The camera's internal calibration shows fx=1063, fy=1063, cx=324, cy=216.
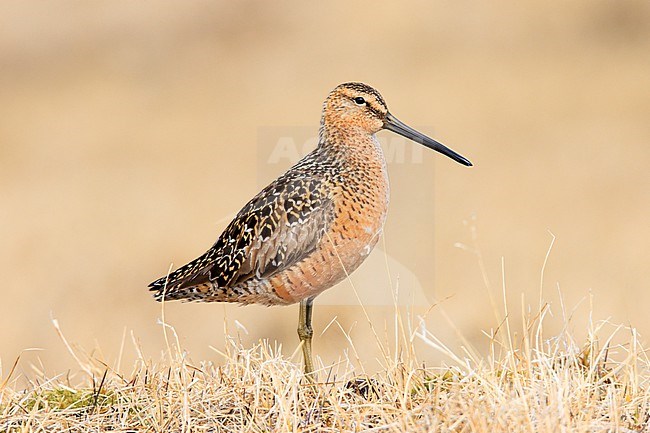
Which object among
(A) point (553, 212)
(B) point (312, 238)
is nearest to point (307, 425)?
(B) point (312, 238)

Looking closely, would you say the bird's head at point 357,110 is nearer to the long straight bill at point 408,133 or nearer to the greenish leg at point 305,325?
the long straight bill at point 408,133

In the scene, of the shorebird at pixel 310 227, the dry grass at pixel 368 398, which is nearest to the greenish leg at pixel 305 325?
the shorebird at pixel 310 227

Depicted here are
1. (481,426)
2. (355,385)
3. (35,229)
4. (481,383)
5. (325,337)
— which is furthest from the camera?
(35,229)

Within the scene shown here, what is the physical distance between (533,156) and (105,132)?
5.92 meters

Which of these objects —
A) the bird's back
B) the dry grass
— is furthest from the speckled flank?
the dry grass

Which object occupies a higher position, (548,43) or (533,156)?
(548,43)

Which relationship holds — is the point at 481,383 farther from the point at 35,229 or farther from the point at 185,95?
the point at 185,95

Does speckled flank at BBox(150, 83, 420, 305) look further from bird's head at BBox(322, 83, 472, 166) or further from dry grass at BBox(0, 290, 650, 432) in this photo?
dry grass at BBox(0, 290, 650, 432)

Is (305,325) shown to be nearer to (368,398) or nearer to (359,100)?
(368,398)

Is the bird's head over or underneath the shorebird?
over

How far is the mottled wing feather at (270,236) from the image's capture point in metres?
3.74

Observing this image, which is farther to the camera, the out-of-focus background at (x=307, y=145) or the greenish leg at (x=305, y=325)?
the out-of-focus background at (x=307, y=145)

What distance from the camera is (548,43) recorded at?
1636cm

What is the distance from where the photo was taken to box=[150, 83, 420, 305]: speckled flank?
3691mm
